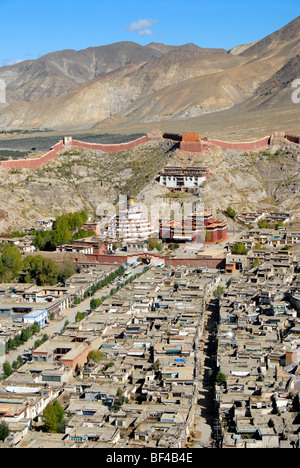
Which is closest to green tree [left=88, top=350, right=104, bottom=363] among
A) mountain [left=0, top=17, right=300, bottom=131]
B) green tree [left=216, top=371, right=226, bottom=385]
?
green tree [left=216, top=371, right=226, bottom=385]

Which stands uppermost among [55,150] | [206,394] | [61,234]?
[55,150]

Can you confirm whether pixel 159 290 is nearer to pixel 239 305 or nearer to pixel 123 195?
pixel 239 305


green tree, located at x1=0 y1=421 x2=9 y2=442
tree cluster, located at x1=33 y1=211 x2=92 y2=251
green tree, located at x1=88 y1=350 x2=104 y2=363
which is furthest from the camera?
tree cluster, located at x1=33 y1=211 x2=92 y2=251

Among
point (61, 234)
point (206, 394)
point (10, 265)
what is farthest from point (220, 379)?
point (61, 234)

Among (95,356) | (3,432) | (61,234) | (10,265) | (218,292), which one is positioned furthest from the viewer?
(61,234)

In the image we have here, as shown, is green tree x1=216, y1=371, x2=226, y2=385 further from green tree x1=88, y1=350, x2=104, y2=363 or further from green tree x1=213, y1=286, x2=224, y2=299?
green tree x1=213, y1=286, x2=224, y2=299

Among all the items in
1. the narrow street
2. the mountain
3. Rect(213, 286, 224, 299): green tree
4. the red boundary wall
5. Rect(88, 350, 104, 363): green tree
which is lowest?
the narrow street

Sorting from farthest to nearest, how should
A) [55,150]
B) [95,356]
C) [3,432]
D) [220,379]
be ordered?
[55,150] < [95,356] < [220,379] < [3,432]

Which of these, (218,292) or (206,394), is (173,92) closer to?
(218,292)

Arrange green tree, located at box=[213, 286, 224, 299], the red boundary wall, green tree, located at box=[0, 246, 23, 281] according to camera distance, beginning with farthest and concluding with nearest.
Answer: the red boundary wall
green tree, located at box=[0, 246, 23, 281]
green tree, located at box=[213, 286, 224, 299]
